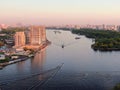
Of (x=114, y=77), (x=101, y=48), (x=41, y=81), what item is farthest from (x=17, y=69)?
(x=101, y=48)

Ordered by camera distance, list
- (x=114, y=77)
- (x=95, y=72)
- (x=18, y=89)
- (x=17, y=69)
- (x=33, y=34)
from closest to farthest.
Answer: (x=18, y=89) → (x=114, y=77) → (x=95, y=72) → (x=17, y=69) → (x=33, y=34)

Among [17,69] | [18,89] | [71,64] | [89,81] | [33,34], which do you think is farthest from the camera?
[33,34]

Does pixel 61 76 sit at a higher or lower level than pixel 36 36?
lower

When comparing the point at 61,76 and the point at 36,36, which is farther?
the point at 36,36

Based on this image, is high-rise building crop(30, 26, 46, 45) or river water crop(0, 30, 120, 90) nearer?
river water crop(0, 30, 120, 90)

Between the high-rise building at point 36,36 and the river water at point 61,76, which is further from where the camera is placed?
the high-rise building at point 36,36

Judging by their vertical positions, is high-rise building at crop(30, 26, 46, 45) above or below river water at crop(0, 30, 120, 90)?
above

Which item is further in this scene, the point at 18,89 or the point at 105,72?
the point at 105,72

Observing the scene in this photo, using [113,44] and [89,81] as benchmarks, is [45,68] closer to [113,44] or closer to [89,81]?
[89,81]

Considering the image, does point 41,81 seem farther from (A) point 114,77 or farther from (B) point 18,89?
(A) point 114,77

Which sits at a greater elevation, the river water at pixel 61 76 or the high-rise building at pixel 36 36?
the high-rise building at pixel 36 36
